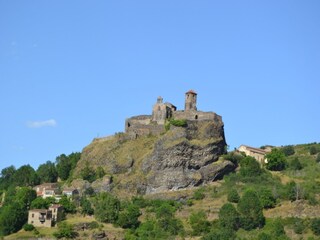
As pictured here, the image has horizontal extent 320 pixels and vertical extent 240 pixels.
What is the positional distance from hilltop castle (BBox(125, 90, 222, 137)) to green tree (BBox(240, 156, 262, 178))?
7.90 metres

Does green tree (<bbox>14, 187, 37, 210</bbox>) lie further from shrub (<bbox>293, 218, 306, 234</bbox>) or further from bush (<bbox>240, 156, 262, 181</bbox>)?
shrub (<bbox>293, 218, 306, 234</bbox>)

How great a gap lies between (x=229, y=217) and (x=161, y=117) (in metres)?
26.0

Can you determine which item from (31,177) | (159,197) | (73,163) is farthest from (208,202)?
(31,177)

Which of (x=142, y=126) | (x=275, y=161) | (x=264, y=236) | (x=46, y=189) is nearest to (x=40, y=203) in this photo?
(x=46, y=189)

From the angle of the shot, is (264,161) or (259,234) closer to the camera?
(259,234)

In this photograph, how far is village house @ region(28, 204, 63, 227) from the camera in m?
86.9

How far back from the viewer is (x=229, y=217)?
82.4 metres

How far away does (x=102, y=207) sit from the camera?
3430 inches

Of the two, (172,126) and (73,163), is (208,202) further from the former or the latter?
(73,163)

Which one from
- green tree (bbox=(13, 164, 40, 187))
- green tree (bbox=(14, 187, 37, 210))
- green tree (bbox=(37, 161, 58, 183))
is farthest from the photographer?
Result: green tree (bbox=(13, 164, 40, 187))

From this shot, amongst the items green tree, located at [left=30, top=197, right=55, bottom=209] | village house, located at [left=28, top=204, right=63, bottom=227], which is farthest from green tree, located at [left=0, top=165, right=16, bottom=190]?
village house, located at [left=28, top=204, right=63, bottom=227]

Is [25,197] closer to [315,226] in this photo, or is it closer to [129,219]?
[129,219]

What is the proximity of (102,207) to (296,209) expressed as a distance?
2544 cm

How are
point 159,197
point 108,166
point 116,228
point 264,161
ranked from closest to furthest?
point 116,228 → point 159,197 → point 108,166 → point 264,161
